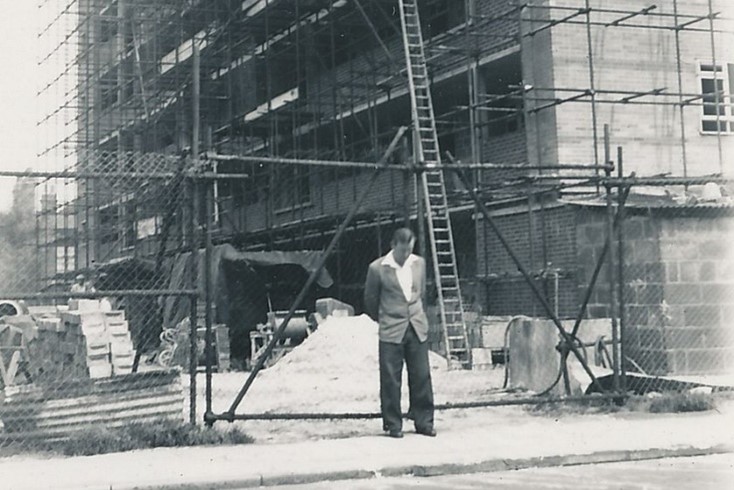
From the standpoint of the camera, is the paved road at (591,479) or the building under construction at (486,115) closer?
the paved road at (591,479)

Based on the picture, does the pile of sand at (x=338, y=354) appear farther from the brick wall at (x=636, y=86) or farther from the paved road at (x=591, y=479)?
the paved road at (x=591, y=479)

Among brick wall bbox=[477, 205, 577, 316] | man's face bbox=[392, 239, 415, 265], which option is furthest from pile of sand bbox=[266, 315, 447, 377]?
man's face bbox=[392, 239, 415, 265]

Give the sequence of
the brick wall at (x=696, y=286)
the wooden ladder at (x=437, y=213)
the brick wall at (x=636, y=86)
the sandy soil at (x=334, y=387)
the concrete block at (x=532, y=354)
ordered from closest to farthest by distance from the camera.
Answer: the sandy soil at (x=334, y=387)
the concrete block at (x=532, y=354)
the brick wall at (x=696, y=286)
the wooden ladder at (x=437, y=213)
the brick wall at (x=636, y=86)

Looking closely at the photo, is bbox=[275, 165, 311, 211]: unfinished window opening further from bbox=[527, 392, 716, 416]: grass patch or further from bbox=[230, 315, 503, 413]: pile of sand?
bbox=[527, 392, 716, 416]: grass patch

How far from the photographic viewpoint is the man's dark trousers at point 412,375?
31.8ft

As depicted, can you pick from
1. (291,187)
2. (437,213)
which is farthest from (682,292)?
(291,187)

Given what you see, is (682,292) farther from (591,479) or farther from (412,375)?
(591,479)

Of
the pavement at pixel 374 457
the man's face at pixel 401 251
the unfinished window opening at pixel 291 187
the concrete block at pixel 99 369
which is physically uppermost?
the unfinished window opening at pixel 291 187

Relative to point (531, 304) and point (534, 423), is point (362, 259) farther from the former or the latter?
point (534, 423)

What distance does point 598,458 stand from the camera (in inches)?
345

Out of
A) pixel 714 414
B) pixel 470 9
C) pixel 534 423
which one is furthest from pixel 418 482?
pixel 470 9

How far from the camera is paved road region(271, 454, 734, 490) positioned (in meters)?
7.71

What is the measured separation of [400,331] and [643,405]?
3.28m

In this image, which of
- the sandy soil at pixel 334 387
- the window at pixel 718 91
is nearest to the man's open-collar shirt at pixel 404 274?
the sandy soil at pixel 334 387
